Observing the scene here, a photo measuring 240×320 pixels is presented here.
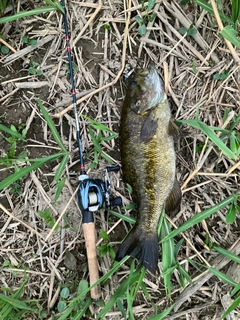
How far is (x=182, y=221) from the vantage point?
9.23ft

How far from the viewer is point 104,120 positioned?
280 cm

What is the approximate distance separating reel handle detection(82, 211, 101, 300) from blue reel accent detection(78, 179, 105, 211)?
0.21ft

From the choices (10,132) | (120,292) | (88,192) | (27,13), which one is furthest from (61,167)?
(27,13)

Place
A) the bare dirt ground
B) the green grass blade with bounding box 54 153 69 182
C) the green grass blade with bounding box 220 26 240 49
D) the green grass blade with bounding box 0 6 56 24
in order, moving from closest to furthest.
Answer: the green grass blade with bounding box 220 26 240 49, the green grass blade with bounding box 0 6 56 24, the green grass blade with bounding box 54 153 69 182, the bare dirt ground

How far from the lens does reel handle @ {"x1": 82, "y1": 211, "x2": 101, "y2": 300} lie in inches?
102

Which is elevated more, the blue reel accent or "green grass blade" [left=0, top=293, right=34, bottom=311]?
the blue reel accent

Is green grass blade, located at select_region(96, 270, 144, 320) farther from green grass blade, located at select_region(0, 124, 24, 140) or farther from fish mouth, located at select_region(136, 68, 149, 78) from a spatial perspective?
fish mouth, located at select_region(136, 68, 149, 78)

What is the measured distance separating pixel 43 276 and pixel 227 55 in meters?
2.09

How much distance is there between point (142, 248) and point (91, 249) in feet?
1.18

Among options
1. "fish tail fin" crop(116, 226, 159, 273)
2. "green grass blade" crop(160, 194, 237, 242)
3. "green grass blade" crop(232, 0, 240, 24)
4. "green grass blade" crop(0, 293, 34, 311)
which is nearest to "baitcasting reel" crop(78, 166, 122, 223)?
"fish tail fin" crop(116, 226, 159, 273)

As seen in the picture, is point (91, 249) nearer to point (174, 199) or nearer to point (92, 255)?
point (92, 255)

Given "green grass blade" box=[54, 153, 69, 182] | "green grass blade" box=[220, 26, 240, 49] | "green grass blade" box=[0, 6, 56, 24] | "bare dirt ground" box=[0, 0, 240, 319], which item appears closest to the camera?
"green grass blade" box=[220, 26, 240, 49]

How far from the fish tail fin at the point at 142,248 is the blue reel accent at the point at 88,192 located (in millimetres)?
310

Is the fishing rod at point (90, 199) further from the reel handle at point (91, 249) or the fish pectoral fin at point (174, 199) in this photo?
the fish pectoral fin at point (174, 199)
